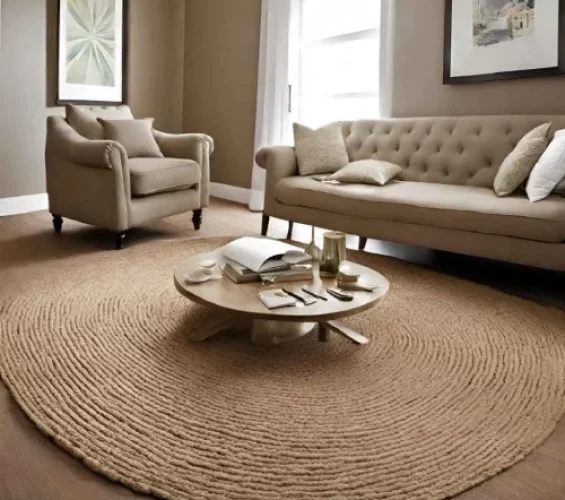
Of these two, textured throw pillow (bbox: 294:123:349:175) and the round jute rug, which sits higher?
textured throw pillow (bbox: 294:123:349:175)

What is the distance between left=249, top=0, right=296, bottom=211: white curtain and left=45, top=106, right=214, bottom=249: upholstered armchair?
1.03 m

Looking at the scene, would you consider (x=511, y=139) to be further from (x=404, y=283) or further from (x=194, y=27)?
(x=194, y=27)

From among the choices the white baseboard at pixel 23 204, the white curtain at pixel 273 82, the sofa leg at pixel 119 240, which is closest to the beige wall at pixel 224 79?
the white curtain at pixel 273 82

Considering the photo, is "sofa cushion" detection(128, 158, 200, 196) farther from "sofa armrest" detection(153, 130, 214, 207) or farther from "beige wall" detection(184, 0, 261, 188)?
"beige wall" detection(184, 0, 261, 188)

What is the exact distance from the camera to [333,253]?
230cm

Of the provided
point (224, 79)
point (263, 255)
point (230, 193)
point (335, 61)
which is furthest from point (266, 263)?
point (224, 79)

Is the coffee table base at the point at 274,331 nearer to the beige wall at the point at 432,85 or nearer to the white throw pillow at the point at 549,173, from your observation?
the white throw pillow at the point at 549,173

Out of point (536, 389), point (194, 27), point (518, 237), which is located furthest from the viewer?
point (194, 27)

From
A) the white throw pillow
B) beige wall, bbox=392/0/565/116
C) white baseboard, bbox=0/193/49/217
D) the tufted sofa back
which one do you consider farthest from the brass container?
white baseboard, bbox=0/193/49/217

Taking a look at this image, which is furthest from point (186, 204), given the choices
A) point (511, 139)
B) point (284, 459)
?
point (284, 459)

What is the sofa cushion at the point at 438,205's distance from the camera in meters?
2.71

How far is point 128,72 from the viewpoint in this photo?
549 centimetres

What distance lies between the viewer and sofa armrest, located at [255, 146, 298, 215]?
3.95 meters

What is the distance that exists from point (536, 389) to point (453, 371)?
0.27 meters
